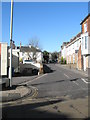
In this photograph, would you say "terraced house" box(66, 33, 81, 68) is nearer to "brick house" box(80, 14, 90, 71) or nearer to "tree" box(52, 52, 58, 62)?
"brick house" box(80, 14, 90, 71)

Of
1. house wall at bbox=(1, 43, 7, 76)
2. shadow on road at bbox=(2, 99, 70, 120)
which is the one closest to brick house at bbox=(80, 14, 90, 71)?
house wall at bbox=(1, 43, 7, 76)

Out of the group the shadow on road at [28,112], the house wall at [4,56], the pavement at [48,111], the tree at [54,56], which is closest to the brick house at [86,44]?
the house wall at [4,56]

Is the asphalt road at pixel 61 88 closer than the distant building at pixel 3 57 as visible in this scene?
Yes

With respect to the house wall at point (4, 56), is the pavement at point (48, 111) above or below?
below

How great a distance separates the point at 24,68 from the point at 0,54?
9572mm

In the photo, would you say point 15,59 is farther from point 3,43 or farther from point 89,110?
point 89,110

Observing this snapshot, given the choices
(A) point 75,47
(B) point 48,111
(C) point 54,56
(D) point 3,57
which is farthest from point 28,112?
(C) point 54,56

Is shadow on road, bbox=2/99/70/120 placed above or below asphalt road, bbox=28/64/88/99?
below

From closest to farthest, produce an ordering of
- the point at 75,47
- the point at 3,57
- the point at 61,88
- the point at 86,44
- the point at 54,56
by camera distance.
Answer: the point at 61,88
the point at 3,57
the point at 86,44
the point at 75,47
the point at 54,56

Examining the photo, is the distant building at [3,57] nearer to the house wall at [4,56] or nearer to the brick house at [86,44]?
the house wall at [4,56]

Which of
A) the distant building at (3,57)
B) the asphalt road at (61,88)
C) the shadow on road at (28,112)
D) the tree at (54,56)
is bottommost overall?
the shadow on road at (28,112)

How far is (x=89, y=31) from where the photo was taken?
3300 centimetres

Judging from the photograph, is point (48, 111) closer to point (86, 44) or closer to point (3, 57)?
point (3, 57)

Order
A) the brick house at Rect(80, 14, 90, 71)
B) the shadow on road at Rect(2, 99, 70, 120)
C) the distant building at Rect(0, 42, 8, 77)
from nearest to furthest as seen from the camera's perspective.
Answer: the shadow on road at Rect(2, 99, 70, 120) < the distant building at Rect(0, 42, 8, 77) < the brick house at Rect(80, 14, 90, 71)
